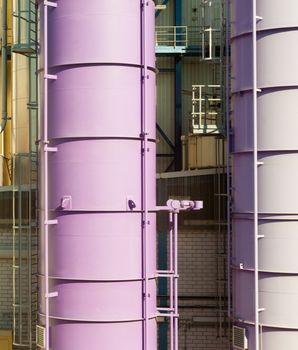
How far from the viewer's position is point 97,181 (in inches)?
312

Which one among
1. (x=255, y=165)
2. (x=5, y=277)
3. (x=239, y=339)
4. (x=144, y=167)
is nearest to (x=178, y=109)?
(x=5, y=277)

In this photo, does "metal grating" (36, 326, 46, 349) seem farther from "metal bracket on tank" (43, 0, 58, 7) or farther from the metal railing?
the metal railing

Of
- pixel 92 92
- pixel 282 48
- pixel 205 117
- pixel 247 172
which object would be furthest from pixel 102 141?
pixel 205 117

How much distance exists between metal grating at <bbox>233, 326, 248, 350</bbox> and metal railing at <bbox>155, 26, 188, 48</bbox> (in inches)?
312

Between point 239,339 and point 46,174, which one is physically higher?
point 46,174

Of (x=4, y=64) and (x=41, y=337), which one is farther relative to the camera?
(x=4, y=64)

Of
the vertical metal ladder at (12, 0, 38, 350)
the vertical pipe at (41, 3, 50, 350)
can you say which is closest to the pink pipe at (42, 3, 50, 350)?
the vertical pipe at (41, 3, 50, 350)

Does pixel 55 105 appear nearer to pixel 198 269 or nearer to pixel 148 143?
pixel 148 143

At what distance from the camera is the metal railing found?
14578mm

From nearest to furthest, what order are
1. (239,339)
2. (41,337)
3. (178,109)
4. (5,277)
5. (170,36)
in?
(41,337) < (239,339) < (5,277) < (178,109) < (170,36)

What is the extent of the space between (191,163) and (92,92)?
4651 millimetres

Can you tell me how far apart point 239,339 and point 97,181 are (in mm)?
3094

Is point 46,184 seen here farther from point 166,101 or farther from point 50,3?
point 166,101

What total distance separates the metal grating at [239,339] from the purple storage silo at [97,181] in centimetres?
133
